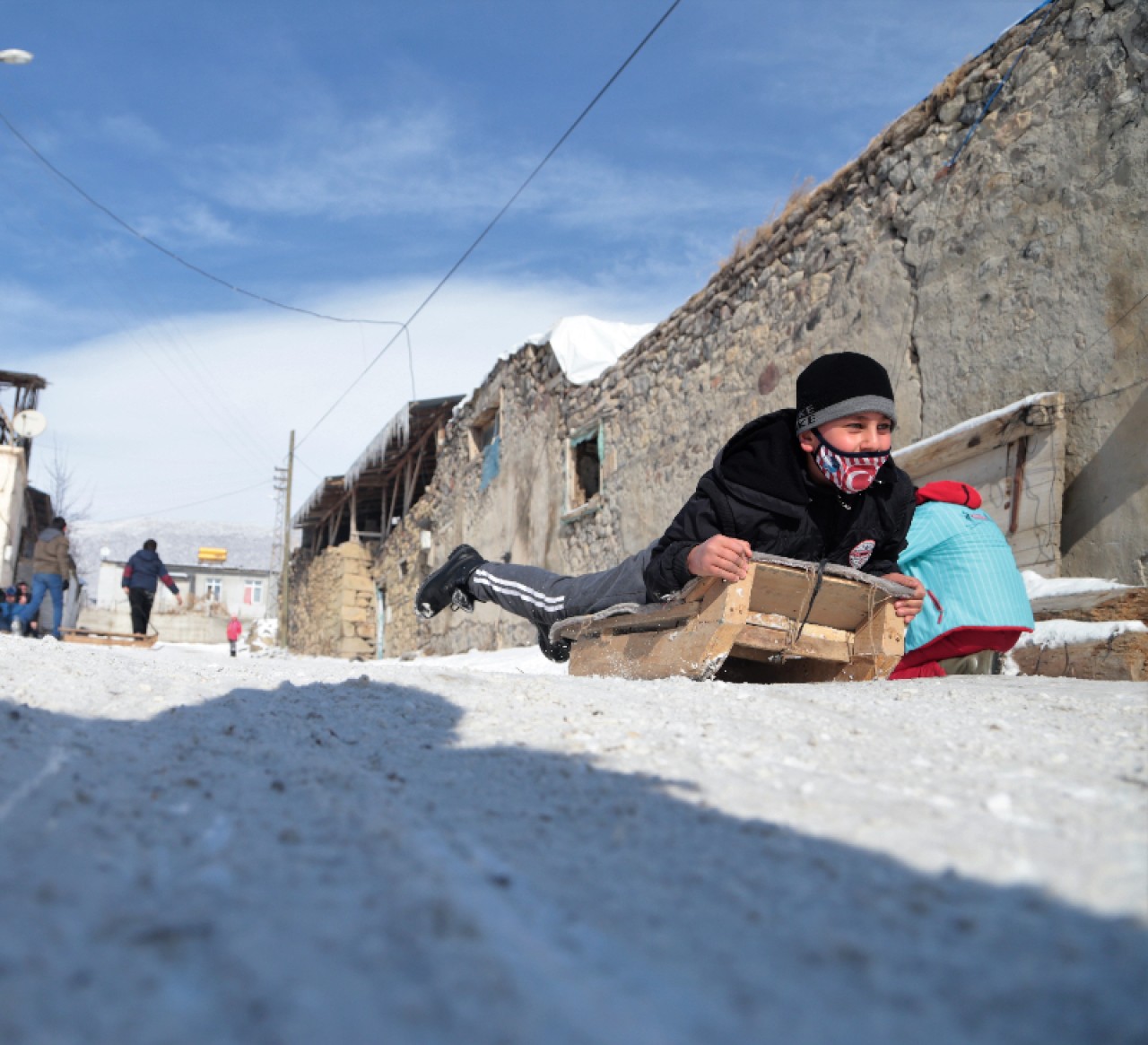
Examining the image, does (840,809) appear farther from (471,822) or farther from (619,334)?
(619,334)

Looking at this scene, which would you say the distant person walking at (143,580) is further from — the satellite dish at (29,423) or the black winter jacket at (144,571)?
the satellite dish at (29,423)

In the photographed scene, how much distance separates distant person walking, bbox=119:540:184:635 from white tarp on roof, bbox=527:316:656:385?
496 centimetres

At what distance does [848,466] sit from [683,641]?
83 centimetres

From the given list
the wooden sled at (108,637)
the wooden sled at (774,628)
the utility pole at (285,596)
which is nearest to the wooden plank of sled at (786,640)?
the wooden sled at (774,628)

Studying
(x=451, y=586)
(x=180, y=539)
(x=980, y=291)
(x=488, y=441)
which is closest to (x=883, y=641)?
→ (x=451, y=586)

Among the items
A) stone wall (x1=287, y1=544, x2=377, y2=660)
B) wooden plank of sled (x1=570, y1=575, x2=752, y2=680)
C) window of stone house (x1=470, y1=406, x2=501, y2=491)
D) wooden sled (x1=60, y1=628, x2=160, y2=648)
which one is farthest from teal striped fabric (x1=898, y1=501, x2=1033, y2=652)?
stone wall (x1=287, y1=544, x2=377, y2=660)

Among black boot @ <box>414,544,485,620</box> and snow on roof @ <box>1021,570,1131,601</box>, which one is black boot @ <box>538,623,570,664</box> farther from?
snow on roof @ <box>1021,570,1131,601</box>

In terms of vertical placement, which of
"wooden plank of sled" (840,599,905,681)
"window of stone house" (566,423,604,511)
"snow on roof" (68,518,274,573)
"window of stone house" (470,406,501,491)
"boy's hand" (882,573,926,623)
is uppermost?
"snow on roof" (68,518,274,573)

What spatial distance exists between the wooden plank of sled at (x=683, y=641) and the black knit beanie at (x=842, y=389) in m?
0.67

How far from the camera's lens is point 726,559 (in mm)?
3000

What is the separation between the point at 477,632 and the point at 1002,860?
10.4 metres

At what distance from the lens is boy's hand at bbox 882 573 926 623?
3285 millimetres

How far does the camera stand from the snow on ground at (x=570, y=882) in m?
0.82

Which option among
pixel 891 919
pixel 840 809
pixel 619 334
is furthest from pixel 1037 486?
pixel 619 334
